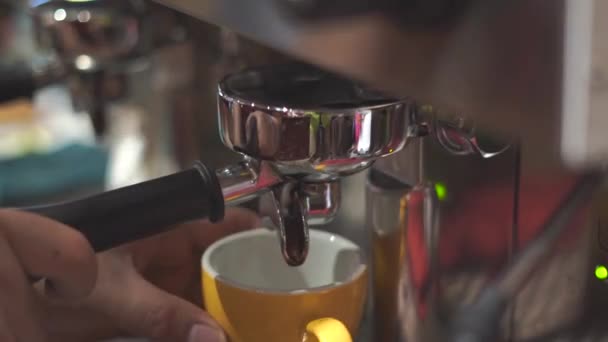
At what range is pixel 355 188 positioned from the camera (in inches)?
18.7

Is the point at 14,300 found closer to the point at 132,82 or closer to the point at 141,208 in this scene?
the point at 141,208

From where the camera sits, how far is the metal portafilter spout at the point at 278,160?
30cm

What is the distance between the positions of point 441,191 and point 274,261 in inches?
4.0

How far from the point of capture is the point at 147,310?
15.6 inches

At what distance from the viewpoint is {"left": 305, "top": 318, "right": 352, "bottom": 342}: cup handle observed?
0.35 meters

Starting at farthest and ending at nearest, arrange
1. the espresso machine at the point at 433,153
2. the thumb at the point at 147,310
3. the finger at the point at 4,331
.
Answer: the thumb at the point at 147,310 → the finger at the point at 4,331 → the espresso machine at the point at 433,153

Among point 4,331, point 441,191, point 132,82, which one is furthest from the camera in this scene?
point 132,82

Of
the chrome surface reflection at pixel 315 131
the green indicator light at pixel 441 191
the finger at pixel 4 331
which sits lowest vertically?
the green indicator light at pixel 441 191

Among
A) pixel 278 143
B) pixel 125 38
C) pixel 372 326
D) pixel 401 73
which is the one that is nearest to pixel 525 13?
pixel 401 73

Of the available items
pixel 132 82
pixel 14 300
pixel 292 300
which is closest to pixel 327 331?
pixel 292 300

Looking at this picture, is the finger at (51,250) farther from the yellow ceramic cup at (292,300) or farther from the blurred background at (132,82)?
the blurred background at (132,82)

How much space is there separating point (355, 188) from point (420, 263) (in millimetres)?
105

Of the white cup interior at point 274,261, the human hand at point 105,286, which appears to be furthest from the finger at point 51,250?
the white cup interior at point 274,261

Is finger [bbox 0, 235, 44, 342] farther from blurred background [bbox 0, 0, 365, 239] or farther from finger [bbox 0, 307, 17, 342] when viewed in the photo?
blurred background [bbox 0, 0, 365, 239]
